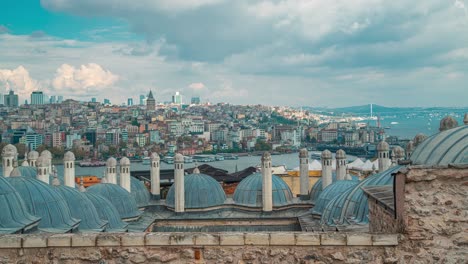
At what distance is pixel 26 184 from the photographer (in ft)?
29.1

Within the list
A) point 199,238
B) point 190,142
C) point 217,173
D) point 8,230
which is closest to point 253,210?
point 8,230

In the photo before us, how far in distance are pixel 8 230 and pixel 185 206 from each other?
805 cm

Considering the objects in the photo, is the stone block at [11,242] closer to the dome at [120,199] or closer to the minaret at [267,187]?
the dome at [120,199]

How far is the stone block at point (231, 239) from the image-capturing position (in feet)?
11.1

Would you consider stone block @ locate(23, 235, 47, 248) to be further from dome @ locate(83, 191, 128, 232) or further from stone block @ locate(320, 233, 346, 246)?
dome @ locate(83, 191, 128, 232)

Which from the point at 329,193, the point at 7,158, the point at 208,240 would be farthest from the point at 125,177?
the point at 208,240

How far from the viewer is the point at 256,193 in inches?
585

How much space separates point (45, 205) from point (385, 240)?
688 cm

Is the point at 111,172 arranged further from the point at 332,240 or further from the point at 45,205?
the point at 332,240

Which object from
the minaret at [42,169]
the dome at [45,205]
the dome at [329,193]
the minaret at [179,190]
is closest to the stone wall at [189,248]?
the dome at [45,205]

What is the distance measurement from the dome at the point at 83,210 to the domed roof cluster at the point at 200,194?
16.4ft

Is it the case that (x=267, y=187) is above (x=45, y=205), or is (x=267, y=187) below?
below

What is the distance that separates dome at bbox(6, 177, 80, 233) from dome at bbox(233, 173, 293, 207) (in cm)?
663

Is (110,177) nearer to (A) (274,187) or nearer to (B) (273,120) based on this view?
(A) (274,187)
